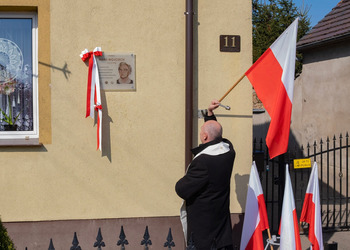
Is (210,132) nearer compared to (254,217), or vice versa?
(210,132)

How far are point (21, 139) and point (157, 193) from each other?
5.79ft

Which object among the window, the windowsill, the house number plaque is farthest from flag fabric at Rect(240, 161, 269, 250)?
the window

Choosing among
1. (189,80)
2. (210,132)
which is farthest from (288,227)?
(189,80)

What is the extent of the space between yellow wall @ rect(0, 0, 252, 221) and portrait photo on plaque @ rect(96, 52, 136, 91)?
9cm

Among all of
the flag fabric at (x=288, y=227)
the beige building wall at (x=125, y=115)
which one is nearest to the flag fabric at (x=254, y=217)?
the flag fabric at (x=288, y=227)

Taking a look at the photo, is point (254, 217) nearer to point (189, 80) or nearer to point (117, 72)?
point (189, 80)

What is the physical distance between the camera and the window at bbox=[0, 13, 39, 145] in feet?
17.8

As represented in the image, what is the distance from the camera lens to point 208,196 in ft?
13.4

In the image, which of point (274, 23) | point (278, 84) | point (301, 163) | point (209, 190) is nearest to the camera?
point (209, 190)

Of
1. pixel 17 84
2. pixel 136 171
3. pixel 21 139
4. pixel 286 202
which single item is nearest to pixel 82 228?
pixel 136 171

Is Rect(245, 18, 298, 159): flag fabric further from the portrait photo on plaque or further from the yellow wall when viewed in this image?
the portrait photo on plaque

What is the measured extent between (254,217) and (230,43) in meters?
2.11

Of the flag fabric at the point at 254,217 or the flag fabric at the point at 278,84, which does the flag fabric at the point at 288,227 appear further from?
the flag fabric at the point at 278,84

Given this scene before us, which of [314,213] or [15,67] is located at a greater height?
[15,67]
